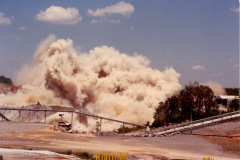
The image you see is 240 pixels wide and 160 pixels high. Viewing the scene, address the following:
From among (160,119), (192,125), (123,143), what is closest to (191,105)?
(160,119)

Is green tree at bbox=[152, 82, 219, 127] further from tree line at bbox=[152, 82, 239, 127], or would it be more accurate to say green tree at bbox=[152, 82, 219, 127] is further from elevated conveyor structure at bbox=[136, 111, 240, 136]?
elevated conveyor structure at bbox=[136, 111, 240, 136]

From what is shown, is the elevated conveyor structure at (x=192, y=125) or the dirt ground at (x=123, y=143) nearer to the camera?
the dirt ground at (x=123, y=143)

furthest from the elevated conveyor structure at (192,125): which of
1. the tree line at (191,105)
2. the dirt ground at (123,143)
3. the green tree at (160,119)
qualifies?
the tree line at (191,105)

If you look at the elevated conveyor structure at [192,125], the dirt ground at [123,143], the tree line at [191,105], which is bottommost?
the dirt ground at [123,143]

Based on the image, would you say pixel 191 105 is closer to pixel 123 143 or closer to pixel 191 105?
pixel 191 105

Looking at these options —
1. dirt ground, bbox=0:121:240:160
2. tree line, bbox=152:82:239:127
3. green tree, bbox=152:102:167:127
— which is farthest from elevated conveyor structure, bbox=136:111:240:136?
tree line, bbox=152:82:239:127

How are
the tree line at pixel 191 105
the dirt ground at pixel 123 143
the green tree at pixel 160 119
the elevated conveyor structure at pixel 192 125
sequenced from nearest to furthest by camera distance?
the dirt ground at pixel 123 143 → the elevated conveyor structure at pixel 192 125 → the green tree at pixel 160 119 → the tree line at pixel 191 105

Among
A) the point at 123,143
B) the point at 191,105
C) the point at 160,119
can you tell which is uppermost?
the point at 191,105

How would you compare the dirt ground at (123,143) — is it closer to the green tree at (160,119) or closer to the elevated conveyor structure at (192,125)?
the elevated conveyor structure at (192,125)
